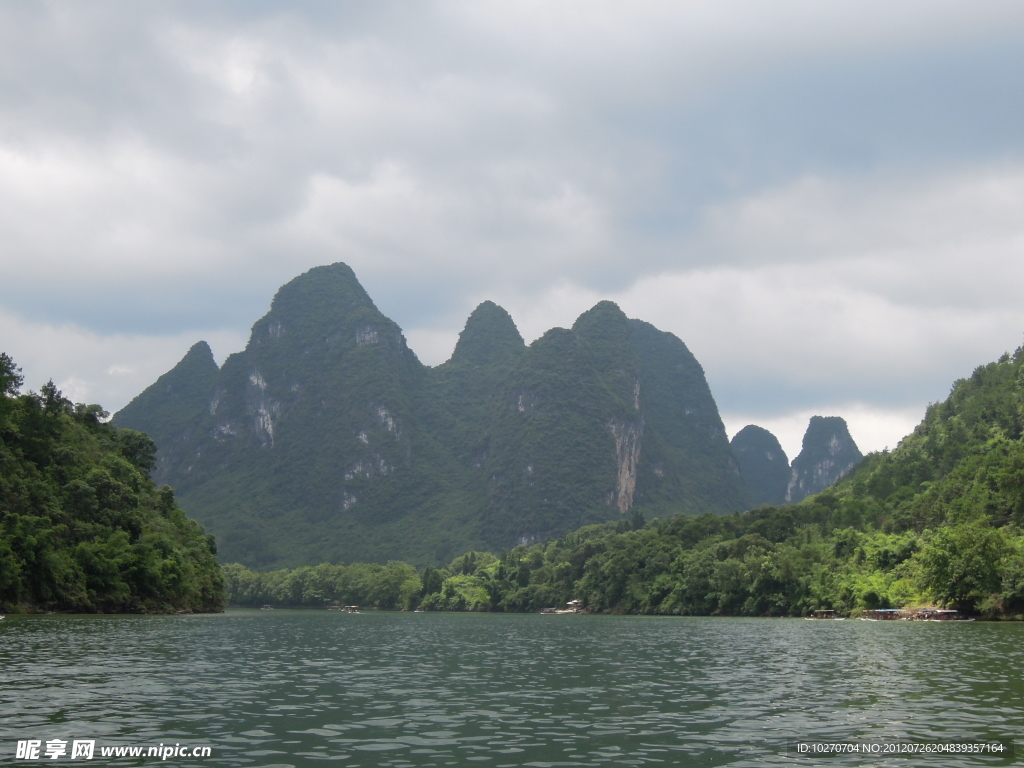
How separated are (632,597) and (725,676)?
90.2 metres

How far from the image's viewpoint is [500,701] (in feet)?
67.9

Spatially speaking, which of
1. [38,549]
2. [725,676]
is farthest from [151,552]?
[725,676]

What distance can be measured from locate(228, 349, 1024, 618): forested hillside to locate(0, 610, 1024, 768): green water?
34011 mm

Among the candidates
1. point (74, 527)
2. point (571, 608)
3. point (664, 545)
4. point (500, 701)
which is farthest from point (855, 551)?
point (500, 701)

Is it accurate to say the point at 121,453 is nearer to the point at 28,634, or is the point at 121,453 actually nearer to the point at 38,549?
the point at 38,549

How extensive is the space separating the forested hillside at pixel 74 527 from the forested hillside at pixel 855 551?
5567cm

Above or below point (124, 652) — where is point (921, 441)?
above

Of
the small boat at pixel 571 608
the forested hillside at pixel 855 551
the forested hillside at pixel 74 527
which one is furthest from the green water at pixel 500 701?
the small boat at pixel 571 608

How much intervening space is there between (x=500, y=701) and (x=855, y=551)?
273 feet

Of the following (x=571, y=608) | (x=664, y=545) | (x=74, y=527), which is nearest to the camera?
(x=74, y=527)

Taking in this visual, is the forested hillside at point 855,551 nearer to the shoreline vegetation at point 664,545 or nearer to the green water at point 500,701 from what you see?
the shoreline vegetation at point 664,545

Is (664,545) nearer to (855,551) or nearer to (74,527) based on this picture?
(855,551)

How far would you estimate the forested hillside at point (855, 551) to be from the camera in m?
67.0

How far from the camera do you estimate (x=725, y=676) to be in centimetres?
2662
